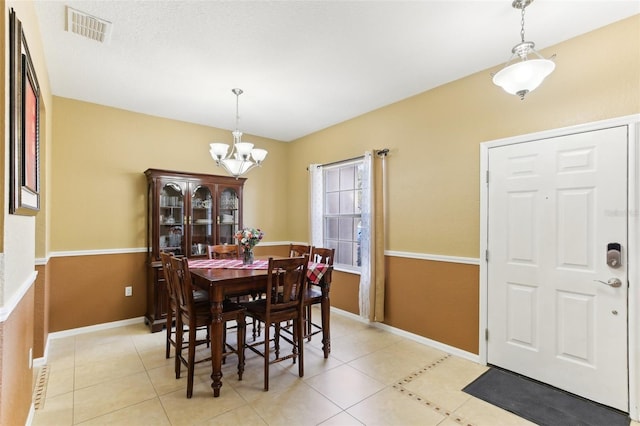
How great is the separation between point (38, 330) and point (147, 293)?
1135mm

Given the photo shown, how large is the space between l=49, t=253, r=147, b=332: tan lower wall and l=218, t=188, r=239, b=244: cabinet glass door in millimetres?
1054

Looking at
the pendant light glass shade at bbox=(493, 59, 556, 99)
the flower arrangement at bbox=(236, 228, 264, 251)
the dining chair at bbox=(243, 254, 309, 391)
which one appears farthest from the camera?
the flower arrangement at bbox=(236, 228, 264, 251)

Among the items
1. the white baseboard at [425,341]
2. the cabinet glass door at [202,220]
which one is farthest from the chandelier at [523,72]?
the cabinet glass door at [202,220]

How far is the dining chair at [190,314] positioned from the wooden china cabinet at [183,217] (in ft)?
4.33

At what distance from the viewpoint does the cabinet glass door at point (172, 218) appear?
3.98 m

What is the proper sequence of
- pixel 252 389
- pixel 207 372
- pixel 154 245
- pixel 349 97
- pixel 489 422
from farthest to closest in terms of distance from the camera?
pixel 154 245
pixel 349 97
pixel 207 372
pixel 252 389
pixel 489 422

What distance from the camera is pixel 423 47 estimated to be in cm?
256

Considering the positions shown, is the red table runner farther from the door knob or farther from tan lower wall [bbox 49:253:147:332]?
the door knob

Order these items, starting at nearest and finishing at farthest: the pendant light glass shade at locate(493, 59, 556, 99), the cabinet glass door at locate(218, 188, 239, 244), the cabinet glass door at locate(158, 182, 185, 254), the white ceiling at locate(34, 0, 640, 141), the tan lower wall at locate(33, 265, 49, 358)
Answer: the pendant light glass shade at locate(493, 59, 556, 99) < the white ceiling at locate(34, 0, 640, 141) < the tan lower wall at locate(33, 265, 49, 358) < the cabinet glass door at locate(158, 182, 185, 254) < the cabinet glass door at locate(218, 188, 239, 244)

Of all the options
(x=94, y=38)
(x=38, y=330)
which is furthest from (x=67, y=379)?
(x=94, y=38)

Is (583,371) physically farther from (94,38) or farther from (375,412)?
(94,38)

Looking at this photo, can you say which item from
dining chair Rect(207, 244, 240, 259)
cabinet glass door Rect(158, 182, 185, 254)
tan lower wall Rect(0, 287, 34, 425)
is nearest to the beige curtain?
dining chair Rect(207, 244, 240, 259)

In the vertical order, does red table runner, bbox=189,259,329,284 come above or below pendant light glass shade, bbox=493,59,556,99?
below

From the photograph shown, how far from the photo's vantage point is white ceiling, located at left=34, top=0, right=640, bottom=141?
6.94 feet
